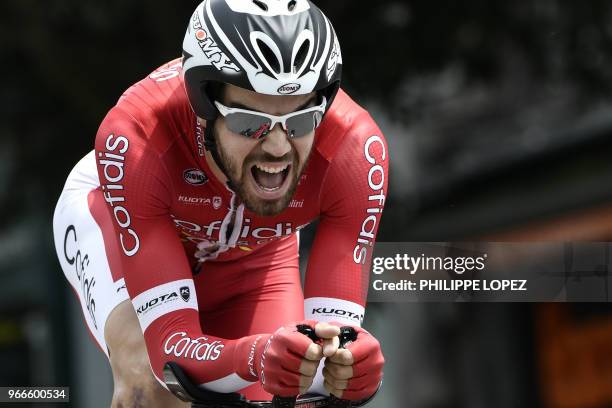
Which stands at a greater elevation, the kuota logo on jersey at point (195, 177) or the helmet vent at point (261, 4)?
the helmet vent at point (261, 4)

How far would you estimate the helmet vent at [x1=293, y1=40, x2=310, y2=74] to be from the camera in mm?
4230

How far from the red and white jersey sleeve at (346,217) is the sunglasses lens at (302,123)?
309 millimetres

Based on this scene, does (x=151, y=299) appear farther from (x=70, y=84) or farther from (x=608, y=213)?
(x=608, y=213)

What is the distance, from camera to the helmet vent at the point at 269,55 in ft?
13.8

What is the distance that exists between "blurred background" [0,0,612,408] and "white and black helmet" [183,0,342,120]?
345cm

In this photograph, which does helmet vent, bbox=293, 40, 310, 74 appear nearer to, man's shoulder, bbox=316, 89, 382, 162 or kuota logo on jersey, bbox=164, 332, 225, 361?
man's shoulder, bbox=316, 89, 382, 162

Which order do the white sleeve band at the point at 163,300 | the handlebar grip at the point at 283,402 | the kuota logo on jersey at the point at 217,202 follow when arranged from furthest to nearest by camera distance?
1. the kuota logo on jersey at the point at 217,202
2. the white sleeve band at the point at 163,300
3. the handlebar grip at the point at 283,402

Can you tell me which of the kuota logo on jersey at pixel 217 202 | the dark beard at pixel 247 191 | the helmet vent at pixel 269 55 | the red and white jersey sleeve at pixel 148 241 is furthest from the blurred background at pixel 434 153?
the helmet vent at pixel 269 55

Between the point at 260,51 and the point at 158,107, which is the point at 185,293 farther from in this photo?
the point at 260,51

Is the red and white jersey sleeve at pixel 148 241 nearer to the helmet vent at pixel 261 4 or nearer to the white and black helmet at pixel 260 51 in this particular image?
the white and black helmet at pixel 260 51

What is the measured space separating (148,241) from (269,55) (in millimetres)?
750

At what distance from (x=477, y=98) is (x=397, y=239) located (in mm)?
2050

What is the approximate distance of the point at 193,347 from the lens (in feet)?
14.1

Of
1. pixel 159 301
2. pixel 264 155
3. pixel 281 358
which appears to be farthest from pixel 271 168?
pixel 281 358
